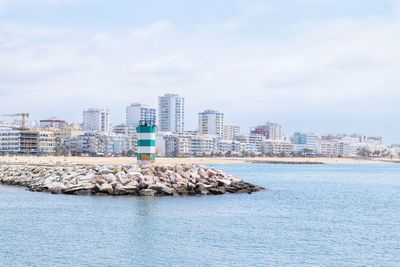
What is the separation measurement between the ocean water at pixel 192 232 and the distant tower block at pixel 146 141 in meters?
6.92

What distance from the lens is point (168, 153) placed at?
185 metres

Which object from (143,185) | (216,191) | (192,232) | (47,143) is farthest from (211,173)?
(47,143)

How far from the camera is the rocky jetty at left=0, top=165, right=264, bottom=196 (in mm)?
40188

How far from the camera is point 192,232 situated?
26.3m

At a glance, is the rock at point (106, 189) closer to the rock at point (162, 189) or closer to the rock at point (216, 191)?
the rock at point (162, 189)

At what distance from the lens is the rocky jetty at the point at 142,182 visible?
40.2 metres

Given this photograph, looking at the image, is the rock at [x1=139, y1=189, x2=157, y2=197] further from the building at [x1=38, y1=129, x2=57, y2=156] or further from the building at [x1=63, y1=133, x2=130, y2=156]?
the building at [x1=63, y1=133, x2=130, y2=156]

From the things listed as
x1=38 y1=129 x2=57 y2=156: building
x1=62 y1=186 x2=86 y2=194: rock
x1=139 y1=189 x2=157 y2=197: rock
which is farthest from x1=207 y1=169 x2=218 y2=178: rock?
x1=38 y1=129 x2=57 y2=156: building

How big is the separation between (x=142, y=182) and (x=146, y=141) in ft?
15.1

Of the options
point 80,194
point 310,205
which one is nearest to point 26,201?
point 80,194

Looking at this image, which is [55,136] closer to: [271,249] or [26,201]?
[26,201]

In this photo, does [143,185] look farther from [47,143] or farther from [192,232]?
[47,143]

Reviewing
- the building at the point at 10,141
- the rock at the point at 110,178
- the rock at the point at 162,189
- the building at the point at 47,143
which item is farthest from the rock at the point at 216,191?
the building at the point at 10,141

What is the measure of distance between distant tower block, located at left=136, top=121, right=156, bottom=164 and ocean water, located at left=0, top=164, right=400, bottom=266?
6917mm
